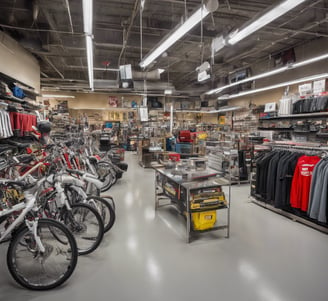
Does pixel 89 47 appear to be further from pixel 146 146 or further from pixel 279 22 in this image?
pixel 279 22

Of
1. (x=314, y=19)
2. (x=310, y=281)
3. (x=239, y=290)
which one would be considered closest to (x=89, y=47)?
(x=239, y=290)

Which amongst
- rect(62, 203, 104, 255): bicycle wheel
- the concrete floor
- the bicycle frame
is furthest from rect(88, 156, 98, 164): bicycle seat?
the bicycle frame

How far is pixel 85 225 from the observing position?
2.87m

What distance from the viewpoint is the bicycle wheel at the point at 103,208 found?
3.01m

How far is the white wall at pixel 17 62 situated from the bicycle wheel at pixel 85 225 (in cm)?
552

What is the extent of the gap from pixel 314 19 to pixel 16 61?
359 inches

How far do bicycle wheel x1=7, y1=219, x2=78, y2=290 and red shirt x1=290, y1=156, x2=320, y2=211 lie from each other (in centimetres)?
331

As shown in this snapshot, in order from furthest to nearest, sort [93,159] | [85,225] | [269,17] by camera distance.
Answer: [93,159] < [269,17] < [85,225]

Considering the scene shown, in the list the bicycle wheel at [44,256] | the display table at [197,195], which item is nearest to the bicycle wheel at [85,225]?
the bicycle wheel at [44,256]

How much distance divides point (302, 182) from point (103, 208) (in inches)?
121

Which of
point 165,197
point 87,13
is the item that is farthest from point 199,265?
point 87,13

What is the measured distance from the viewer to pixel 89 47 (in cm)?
498

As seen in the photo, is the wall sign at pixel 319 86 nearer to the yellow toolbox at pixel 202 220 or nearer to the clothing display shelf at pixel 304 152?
the clothing display shelf at pixel 304 152

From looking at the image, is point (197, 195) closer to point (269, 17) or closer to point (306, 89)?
point (269, 17)
